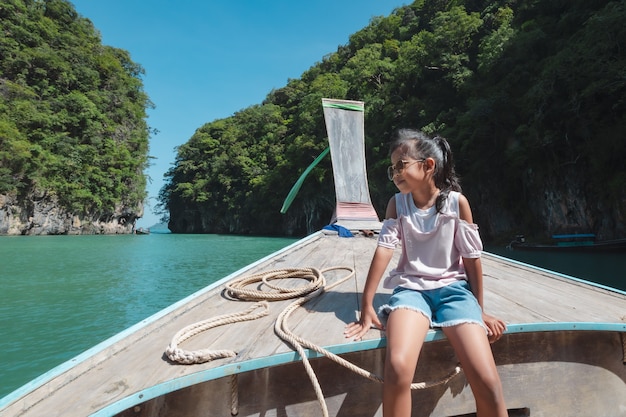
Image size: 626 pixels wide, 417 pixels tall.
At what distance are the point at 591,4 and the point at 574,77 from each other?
3676 millimetres

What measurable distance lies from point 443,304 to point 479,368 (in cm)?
22

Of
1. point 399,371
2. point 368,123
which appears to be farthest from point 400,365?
point 368,123

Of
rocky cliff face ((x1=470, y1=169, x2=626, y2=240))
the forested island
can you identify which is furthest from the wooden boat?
rocky cliff face ((x1=470, y1=169, x2=626, y2=240))

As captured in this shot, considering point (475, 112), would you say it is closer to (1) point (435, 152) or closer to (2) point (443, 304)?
(1) point (435, 152)

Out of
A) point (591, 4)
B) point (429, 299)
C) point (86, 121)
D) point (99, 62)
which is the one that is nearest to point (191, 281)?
point (429, 299)

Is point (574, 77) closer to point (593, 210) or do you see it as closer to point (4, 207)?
point (593, 210)

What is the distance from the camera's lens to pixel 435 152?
3.99ft

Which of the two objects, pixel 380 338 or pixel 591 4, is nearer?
pixel 380 338

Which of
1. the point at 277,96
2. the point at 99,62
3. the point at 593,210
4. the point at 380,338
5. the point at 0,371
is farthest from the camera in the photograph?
the point at 277,96

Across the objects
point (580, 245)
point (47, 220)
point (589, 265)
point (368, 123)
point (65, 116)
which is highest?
point (65, 116)

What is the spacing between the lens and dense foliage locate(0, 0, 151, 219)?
1945 centimetres

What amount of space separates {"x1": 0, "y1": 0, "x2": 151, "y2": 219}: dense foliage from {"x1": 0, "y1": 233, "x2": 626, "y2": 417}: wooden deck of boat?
73.8ft

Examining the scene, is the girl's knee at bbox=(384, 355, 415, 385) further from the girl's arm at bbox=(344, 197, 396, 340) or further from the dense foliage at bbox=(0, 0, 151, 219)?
the dense foliage at bbox=(0, 0, 151, 219)

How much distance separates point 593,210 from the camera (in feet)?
34.5
